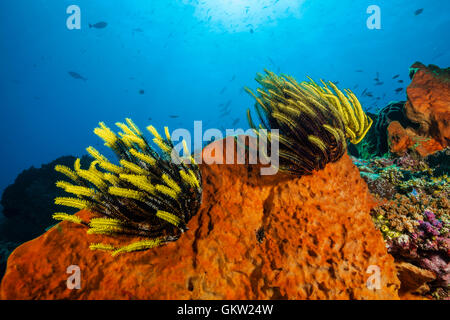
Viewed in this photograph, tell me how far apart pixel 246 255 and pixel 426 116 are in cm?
509

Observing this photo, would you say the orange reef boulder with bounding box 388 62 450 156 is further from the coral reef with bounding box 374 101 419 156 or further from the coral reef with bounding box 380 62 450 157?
the coral reef with bounding box 374 101 419 156

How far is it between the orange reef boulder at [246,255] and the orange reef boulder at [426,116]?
10.5 feet

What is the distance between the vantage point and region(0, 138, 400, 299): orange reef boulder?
1754 mm

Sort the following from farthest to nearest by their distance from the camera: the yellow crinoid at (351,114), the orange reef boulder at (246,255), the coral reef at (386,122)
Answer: the coral reef at (386,122) < the yellow crinoid at (351,114) < the orange reef boulder at (246,255)

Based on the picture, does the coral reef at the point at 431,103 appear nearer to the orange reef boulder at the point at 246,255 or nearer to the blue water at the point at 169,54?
the orange reef boulder at the point at 246,255

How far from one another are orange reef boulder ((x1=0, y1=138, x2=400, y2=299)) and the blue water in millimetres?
39851

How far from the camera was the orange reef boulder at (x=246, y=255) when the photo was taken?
5.75ft

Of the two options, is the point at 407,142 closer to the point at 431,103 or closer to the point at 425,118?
the point at 425,118

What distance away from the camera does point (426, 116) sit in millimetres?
4188

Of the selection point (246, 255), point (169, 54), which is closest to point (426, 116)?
point (246, 255)

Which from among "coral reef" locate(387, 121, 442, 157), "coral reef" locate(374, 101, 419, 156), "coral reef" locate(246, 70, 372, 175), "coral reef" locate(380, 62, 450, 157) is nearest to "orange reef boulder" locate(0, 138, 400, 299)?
"coral reef" locate(246, 70, 372, 175)

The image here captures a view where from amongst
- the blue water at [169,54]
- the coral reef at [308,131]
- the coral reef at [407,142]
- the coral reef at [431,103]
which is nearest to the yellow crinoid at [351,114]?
the coral reef at [308,131]
